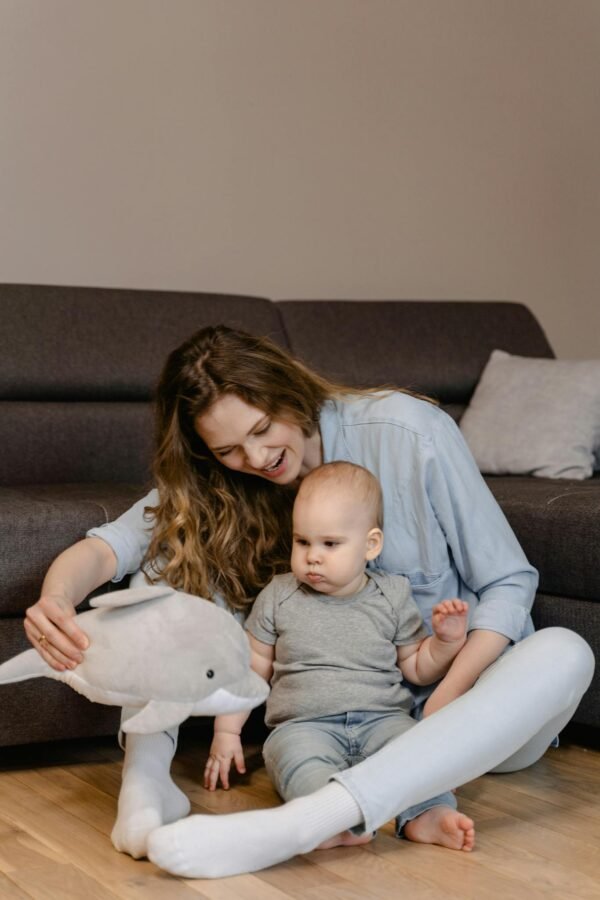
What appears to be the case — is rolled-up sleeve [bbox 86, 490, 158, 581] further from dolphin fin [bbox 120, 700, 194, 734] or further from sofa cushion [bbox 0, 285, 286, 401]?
sofa cushion [bbox 0, 285, 286, 401]

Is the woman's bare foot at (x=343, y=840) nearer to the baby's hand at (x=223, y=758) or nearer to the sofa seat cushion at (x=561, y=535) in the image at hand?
the baby's hand at (x=223, y=758)

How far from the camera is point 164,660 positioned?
1.51m

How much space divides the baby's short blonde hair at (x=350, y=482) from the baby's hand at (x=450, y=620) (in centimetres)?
19

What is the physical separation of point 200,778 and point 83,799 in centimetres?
21

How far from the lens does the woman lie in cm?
161

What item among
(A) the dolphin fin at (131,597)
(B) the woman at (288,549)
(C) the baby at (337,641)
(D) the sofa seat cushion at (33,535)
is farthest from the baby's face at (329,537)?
(D) the sofa seat cushion at (33,535)

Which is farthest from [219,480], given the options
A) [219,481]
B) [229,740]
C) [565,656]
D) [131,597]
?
[565,656]

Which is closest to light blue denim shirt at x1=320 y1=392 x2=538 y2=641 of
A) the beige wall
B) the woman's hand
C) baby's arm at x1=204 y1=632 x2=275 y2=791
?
baby's arm at x1=204 y1=632 x2=275 y2=791

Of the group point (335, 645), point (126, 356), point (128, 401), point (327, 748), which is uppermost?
point (126, 356)

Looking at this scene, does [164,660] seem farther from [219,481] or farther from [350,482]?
[219,481]

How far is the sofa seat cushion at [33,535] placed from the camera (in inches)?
79.6

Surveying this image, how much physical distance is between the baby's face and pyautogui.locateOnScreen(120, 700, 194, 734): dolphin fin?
375 mm

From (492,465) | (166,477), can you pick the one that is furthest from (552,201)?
(166,477)

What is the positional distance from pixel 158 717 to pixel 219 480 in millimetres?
615
